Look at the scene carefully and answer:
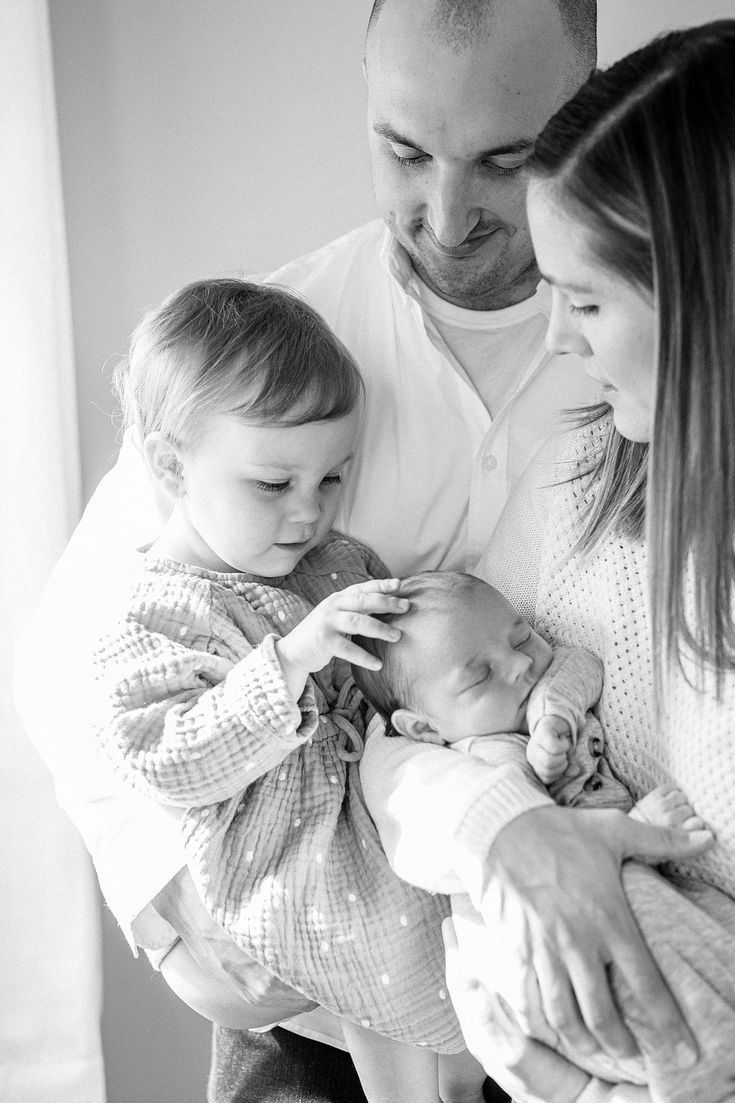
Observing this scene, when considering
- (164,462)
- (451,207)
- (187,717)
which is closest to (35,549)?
(164,462)

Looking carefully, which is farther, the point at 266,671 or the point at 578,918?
the point at 266,671

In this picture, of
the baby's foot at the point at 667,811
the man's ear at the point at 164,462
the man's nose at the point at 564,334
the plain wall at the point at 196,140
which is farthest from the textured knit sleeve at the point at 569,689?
the plain wall at the point at 196,140

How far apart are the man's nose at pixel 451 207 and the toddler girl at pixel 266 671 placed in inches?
9.5

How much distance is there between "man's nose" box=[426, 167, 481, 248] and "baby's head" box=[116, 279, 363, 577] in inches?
9.7

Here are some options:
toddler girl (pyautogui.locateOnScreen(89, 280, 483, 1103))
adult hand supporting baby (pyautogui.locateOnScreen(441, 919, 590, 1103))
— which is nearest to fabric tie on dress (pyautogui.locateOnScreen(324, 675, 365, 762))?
toddler girl (pyautogui.locateOnScreen(89, 280, 483, 1103))

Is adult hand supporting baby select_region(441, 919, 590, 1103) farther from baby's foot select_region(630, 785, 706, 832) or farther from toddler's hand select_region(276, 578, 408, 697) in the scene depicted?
toddler's hand select_region(276, 578, 408, 697)

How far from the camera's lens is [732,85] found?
118 centimetres

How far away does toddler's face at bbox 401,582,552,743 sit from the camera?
149 cm

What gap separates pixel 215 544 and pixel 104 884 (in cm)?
55

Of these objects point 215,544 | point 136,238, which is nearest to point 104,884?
point 215,544

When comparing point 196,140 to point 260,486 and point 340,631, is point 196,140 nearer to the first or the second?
point 260,486

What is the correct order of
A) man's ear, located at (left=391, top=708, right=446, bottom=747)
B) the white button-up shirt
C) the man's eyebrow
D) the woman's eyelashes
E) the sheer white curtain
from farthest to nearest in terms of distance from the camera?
the sheer white curtain
the white button-up shirt
the man's eyebrow
man's ear, located at (left=391, top=708, right=446, bottom=747)
the woman's eyelashes

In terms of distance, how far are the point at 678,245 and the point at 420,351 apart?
86 centimetres

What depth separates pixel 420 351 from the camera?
6.57 feet
